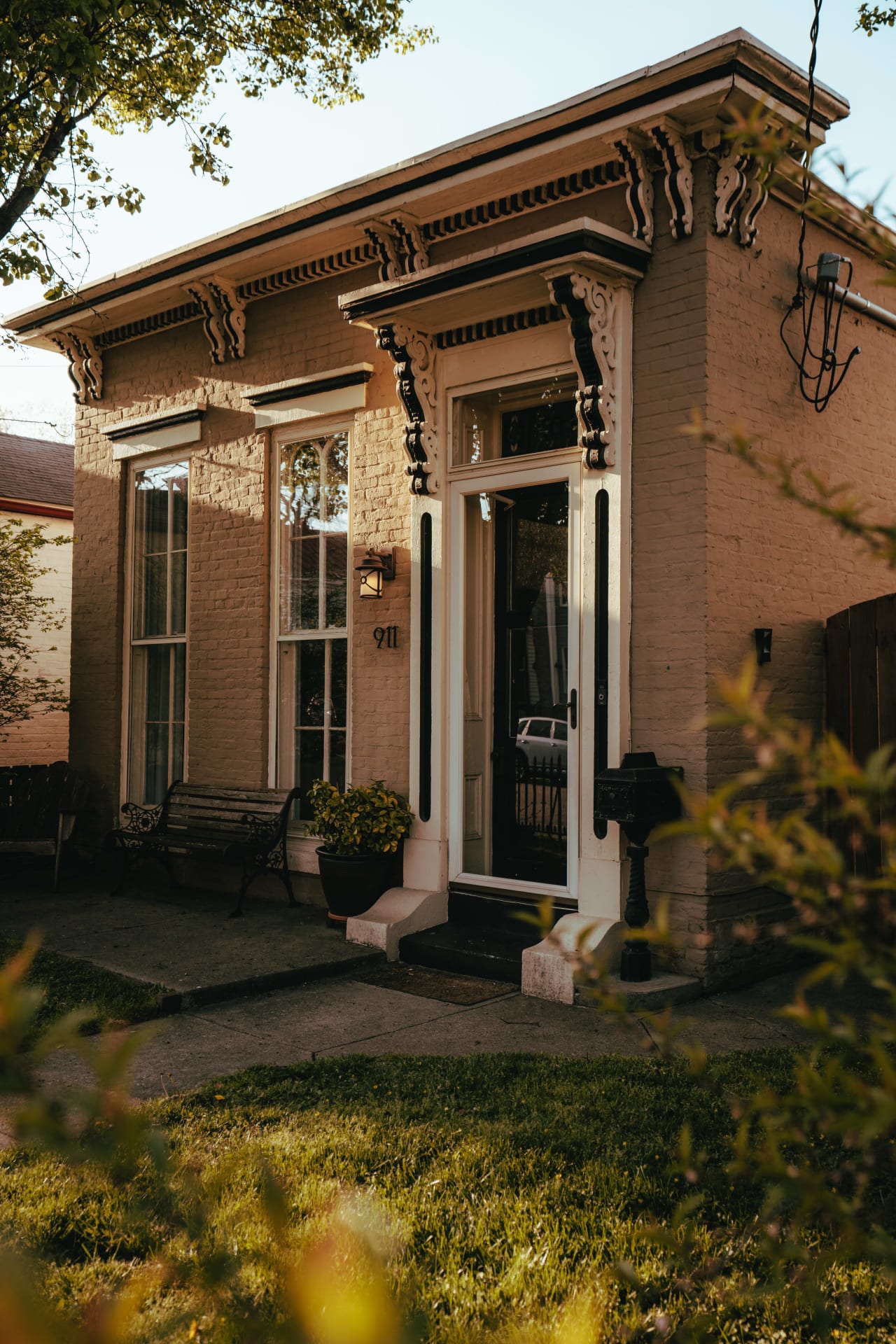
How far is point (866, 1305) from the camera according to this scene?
2736mm

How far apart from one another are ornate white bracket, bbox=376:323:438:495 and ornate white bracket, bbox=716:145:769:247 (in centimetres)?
201

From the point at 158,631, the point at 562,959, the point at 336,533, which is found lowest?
the point at 562,959

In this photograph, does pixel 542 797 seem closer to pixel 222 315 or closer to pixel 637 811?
pixel 637 811

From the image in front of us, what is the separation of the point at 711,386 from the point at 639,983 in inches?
127

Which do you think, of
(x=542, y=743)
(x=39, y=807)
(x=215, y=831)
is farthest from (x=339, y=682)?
(x=39, y=807)

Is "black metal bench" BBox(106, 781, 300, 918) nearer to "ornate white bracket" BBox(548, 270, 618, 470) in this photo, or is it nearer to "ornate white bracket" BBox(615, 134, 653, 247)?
"ornate white bracket" BBox(548, 270, 618, 470)

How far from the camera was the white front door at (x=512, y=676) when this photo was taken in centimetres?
688

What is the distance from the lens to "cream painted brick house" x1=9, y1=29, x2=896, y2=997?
607 cm

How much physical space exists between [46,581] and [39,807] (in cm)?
837

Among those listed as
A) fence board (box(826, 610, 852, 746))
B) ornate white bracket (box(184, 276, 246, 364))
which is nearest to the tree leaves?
ornate white bracket (box(184, 276, 246, 364))

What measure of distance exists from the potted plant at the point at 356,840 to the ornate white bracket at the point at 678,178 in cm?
383

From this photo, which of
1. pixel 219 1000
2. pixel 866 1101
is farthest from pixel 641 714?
pixel 866 1101

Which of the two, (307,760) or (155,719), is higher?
(155,719)

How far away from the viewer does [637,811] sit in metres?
5.67
